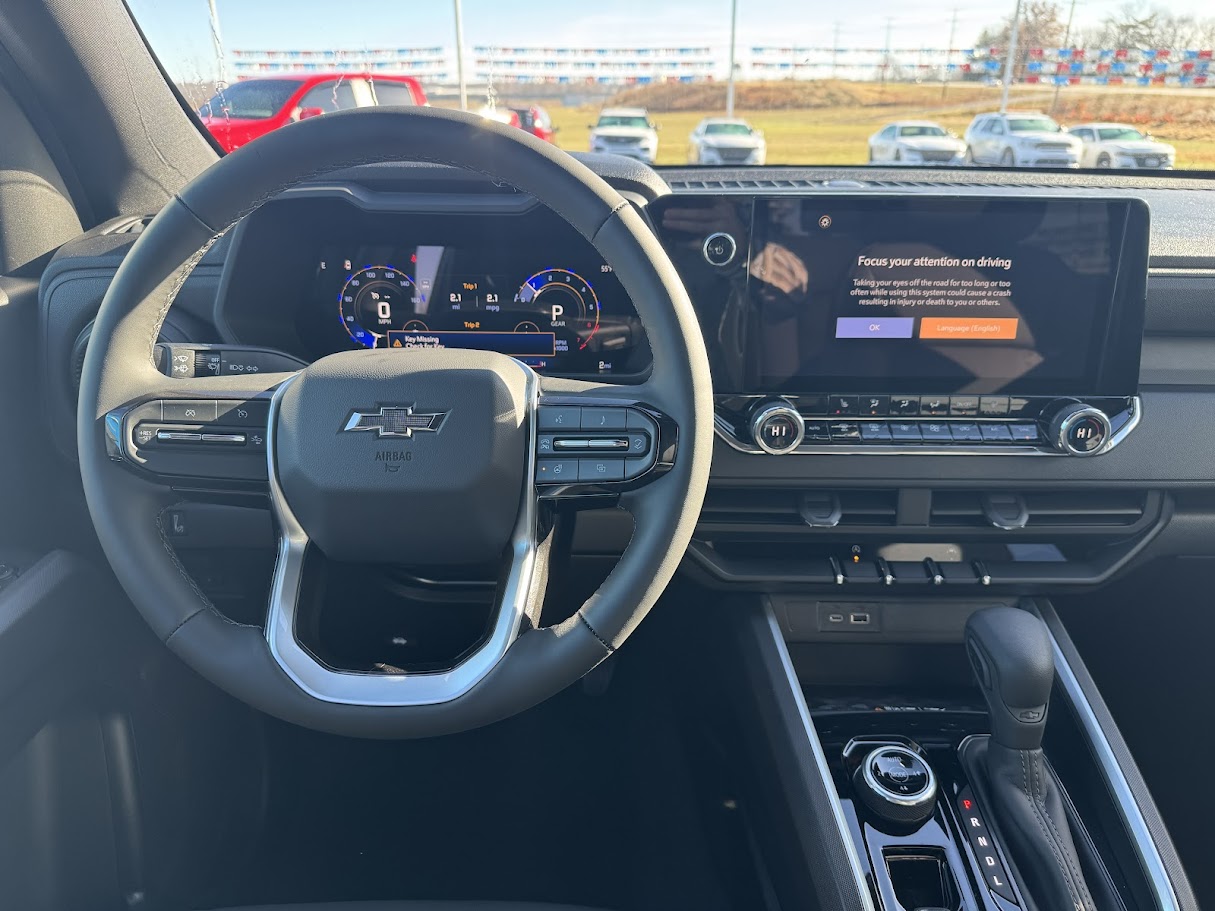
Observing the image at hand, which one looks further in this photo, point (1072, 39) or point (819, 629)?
point (819, 629)

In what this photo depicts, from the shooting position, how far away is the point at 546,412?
125cm

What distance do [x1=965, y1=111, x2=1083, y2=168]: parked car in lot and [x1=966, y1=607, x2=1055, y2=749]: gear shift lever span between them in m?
1.17

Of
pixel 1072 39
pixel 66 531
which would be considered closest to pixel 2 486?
pixel 66 531

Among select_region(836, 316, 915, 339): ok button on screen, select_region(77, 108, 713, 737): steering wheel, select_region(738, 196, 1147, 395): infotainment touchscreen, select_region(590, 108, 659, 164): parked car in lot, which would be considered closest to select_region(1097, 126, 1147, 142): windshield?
select_region(738, 196, 1147, 395): infotainment touchscreen

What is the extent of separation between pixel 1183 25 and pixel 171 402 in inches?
75.3

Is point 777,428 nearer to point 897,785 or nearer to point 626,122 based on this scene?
point 897,785

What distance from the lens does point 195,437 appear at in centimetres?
126

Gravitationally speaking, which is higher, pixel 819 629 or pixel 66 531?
pixel 66 531

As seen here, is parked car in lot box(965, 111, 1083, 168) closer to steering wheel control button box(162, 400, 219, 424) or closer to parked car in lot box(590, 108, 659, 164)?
parked car in lot box(590, 108, 659, 164)

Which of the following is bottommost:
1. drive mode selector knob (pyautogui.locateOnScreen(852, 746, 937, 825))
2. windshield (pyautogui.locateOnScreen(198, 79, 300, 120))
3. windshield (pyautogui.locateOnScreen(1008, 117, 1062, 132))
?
drive mode selector knob (pyautogui.locateOnScreen(852, 746, 937, 825))

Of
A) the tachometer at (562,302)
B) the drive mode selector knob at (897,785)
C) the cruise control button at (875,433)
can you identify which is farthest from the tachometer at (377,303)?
the drive mode selector knob at (897,785)

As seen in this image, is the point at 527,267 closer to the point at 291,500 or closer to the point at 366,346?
the point at 366,346

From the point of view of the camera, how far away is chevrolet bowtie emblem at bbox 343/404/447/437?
4.07 feet

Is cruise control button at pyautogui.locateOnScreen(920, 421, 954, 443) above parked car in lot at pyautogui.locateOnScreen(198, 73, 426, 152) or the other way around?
the other way around
